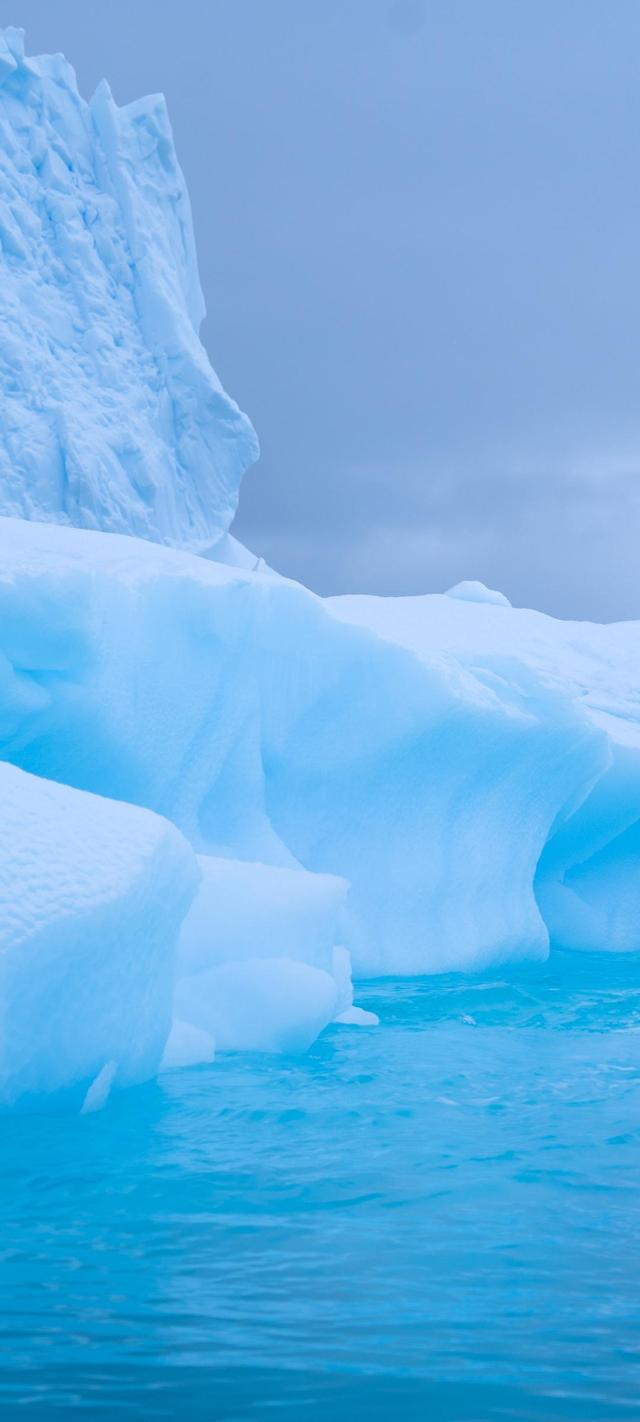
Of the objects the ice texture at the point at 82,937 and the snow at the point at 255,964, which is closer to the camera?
the ice texture at the point at 82,937

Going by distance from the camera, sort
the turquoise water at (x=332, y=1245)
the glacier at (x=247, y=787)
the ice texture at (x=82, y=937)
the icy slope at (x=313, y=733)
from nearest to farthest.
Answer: the turquoise water at (x=332, y=1245) → the ice texture at (x=82, y=937) → the glacier at (x=247, y=787) → the icy slope at (x=313, y=733)

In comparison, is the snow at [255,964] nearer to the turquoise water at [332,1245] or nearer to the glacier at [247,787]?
the glacier at [247,787]

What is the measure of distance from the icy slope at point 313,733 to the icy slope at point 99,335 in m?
5.77

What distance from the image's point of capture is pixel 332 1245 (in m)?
→ 3.27

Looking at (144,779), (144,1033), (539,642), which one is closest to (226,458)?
(539,642)

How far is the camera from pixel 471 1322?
2809 mm

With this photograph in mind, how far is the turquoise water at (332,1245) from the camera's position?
2.50 m

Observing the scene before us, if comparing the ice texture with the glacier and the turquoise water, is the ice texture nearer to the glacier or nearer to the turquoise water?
the glacier

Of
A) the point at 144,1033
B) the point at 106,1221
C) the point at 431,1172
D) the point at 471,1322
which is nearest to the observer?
the point at 471,1322

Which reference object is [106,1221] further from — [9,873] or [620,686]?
[620,686]

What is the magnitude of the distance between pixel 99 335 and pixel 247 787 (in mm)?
8515

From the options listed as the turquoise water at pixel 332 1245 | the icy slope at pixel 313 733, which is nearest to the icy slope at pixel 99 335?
A: the icy slope at pixel 313 733

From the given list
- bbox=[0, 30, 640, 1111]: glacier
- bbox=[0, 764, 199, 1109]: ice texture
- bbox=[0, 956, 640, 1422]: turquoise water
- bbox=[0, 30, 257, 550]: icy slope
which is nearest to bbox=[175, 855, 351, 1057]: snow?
bbox=[0, 30, 640, 1111]: glacier

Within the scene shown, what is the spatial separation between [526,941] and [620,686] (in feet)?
7.86
